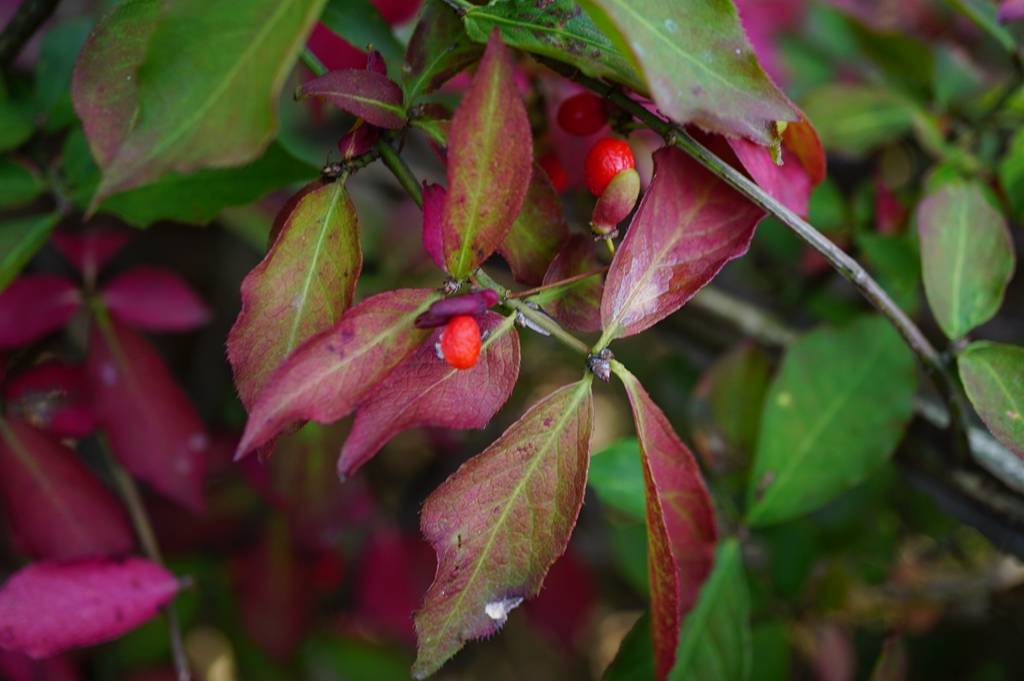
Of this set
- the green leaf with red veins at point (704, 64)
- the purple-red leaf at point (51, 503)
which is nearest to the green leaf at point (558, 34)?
the green leaf with red veins at point (704, 64)

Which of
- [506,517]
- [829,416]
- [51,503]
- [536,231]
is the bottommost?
[51,503]

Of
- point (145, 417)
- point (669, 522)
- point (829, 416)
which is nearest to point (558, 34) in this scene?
point (669, 522)

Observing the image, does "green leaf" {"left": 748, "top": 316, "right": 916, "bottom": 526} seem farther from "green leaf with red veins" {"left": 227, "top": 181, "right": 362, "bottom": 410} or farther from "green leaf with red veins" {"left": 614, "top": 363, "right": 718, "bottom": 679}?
"green leaf with red veins" {"left": 227, "top": 181, "right": 362, "bottom": 410}

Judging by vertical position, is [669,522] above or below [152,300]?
above

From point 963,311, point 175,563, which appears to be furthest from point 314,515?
point 963,311

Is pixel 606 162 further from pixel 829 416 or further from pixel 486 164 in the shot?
pixel 829 416

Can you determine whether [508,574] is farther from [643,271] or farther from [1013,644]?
[1013,644]
